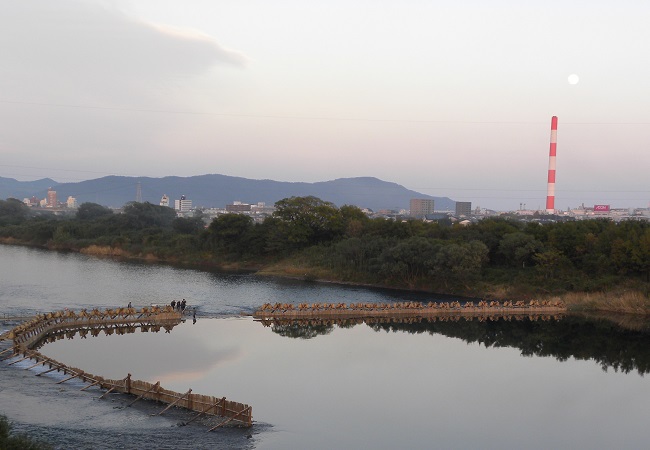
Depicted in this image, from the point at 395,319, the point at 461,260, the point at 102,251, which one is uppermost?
the point at 461,260

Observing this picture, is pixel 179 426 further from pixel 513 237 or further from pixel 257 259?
pixel 257 259

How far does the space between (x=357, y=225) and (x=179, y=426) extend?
173 feet

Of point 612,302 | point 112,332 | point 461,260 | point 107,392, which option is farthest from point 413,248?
point 107,392

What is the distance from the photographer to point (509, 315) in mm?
49281

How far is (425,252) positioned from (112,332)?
92.4 feet

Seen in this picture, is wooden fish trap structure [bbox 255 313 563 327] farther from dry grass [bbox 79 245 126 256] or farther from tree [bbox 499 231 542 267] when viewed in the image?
dry grass [bbox 79 245 126 256]

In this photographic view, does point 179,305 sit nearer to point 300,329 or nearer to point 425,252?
point 300,329

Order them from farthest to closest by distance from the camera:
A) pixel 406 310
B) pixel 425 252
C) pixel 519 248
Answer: pixel 425 252 → pixel 519 248 → pixel 406 310

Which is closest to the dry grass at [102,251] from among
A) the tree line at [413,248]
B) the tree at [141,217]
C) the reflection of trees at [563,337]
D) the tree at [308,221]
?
the tree line at [413,248]

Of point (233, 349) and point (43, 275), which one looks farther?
point (43, 275)

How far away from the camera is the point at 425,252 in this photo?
5781 centimetres

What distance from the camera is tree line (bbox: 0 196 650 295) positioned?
54844mm

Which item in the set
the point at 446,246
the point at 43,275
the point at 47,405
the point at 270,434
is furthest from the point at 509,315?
the point at 43,275

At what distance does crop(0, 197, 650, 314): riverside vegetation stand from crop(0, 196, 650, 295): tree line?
10cm
